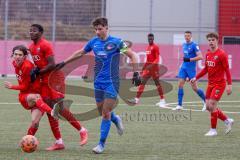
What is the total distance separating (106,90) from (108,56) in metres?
0.52

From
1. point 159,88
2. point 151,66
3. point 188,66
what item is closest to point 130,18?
point 151,66

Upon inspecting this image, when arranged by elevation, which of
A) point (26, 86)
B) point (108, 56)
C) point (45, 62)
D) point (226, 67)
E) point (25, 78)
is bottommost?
point (26, 86)

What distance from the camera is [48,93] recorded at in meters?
10.5

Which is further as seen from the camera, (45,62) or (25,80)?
(45,62)

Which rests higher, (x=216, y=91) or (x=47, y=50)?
(x=47, y=50)

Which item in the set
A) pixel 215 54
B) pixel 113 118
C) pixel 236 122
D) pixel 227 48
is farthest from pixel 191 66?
pixel 227 48

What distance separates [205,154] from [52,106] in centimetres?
248

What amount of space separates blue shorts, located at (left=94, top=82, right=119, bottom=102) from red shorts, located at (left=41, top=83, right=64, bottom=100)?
635 mm

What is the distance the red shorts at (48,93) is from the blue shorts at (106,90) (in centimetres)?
64

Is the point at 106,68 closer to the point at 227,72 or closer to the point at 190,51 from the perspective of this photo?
the point at 227,72

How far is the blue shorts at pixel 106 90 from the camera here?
33.8 feet

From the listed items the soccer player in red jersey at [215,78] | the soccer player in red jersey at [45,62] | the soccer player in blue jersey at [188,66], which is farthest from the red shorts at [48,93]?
the soccer player in blue jersey at [188,66]

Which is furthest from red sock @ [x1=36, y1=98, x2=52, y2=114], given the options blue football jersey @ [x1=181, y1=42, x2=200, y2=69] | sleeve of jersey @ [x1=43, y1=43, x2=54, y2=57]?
blue football jersey @ [x1=181, y1=42, x2=200, y2=69]

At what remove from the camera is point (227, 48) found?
101 feet
